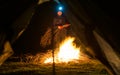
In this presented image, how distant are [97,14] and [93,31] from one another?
0.27m

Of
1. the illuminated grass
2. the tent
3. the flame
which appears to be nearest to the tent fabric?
the tent

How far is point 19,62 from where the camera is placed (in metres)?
9.45

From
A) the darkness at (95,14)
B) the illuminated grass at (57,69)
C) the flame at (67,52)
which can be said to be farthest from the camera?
the flame at (67,52)

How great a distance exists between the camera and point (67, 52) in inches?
391

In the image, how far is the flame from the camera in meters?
9.38

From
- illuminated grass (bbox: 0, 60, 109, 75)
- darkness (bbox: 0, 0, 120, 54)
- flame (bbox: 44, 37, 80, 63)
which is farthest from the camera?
flame (bbox: 44, 37, 80, 63)

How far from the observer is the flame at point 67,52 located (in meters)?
9.38

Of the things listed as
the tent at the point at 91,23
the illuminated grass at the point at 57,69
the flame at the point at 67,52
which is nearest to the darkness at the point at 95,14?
the tent at the point at 91,23

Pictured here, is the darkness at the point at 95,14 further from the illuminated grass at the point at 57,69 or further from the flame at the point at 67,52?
the flame at the point at 67,52

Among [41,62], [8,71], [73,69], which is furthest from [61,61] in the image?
[8,71]

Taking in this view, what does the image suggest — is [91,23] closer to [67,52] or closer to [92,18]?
[92,18]

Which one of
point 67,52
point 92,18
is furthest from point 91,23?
point 67,52

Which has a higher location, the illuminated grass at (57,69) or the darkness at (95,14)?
the darkness at (95,14)

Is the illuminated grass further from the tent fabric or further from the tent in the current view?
the tent fabric
